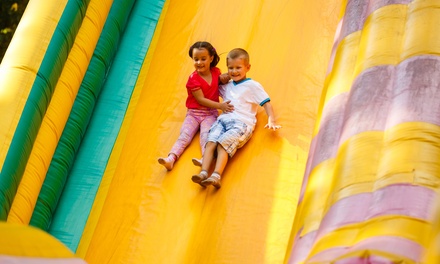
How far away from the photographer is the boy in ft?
12.9

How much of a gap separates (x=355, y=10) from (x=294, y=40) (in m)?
0.85

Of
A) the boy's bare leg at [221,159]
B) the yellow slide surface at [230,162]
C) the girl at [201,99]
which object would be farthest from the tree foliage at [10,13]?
the boy's bare leg at [221,159]

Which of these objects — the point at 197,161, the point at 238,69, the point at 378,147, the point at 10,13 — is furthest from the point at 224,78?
the point at 10,13

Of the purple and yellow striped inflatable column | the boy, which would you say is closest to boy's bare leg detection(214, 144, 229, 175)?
the boy

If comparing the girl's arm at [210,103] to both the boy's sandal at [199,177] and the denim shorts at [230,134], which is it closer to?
the denim shorts at [230,134]

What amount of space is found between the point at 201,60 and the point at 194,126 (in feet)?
1.09

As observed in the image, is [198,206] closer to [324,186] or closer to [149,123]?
[149,123]

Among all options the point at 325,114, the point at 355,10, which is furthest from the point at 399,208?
the point at 355,10

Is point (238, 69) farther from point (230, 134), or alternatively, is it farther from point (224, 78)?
point (230, 134)

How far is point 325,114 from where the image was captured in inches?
129

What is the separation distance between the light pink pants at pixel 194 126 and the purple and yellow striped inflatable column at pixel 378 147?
2.65ft

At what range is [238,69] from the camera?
4.20 meters

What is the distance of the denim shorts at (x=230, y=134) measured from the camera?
3949 mm

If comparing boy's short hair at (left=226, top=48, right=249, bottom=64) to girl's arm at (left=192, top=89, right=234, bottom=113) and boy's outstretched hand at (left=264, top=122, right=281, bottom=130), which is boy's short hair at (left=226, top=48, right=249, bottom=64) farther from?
boy's outstretched hand at (left=264, top=122, right=281, bottom=130)
